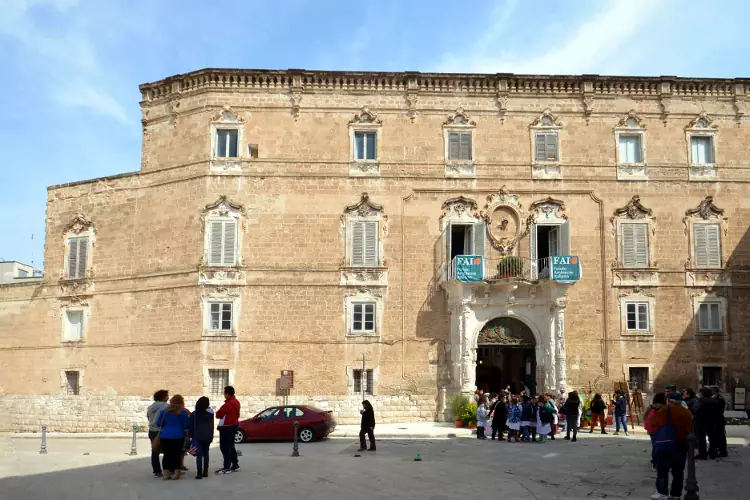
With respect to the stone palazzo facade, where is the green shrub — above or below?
below

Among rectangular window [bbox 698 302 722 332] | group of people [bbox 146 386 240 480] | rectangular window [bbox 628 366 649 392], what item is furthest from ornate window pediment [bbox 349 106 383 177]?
group of people [bbox 146 386 240 480]

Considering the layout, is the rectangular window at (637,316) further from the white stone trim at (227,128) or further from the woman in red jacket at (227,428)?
the woman in red jacket at (227,428)

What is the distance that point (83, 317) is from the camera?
30.7m

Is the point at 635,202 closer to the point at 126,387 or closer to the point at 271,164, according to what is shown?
the point at 271,164

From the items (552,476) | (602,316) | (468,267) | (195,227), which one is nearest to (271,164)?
(195,227)

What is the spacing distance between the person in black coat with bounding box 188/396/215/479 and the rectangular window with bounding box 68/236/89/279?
18.7 meters

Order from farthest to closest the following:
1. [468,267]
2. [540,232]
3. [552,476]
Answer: [540,232] → [468,267] → [552,476]

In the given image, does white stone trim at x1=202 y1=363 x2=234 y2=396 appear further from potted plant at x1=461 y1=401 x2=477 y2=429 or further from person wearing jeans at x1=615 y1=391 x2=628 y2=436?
person wearing jeans at x1=615 y1=391 x2=628 y2=436

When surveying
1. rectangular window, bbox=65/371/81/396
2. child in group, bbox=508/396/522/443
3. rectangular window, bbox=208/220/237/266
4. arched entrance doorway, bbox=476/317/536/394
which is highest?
rectangular window, bbox=208/220/237/266

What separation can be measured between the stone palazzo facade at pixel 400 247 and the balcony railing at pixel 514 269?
0.28ft

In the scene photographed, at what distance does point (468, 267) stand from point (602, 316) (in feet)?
18.5

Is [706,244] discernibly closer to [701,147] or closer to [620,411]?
[701,147]

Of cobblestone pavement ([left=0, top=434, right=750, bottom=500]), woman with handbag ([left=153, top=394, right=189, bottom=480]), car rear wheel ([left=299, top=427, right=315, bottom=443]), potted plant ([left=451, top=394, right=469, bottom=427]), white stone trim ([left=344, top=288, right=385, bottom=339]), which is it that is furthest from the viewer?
white stone trim ([left=344, top=288, right=385, bottom=339])

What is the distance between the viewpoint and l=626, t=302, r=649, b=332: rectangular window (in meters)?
29.2
